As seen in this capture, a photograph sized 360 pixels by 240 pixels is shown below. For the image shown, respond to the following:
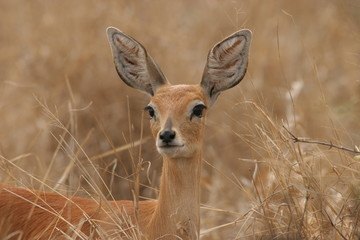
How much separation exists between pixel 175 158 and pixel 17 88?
405cm

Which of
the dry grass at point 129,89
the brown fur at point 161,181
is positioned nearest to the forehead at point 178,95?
the brown fur at point 161,181

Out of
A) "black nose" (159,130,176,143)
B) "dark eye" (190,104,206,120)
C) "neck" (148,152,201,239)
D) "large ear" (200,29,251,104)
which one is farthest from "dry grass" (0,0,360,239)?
"black nose" (159,130,176,143)

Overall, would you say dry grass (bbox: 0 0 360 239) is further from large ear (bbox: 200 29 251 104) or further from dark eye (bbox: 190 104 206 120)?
dark eye (bbox: 190 104 206 120)

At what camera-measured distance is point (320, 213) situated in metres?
5.34

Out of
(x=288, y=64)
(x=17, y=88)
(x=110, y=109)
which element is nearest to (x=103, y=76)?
(x=110, y=109)

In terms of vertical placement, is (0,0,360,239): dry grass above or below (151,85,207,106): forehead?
below

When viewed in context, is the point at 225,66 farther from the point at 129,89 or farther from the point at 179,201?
the point at 129,89

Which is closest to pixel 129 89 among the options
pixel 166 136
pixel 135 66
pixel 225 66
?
pixel 135 66

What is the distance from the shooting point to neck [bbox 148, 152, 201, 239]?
513cm

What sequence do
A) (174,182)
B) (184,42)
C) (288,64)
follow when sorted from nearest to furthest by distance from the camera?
1. (174,182)
2. (184,42)
3. (288,64)

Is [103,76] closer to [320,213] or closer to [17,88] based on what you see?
[17,88]

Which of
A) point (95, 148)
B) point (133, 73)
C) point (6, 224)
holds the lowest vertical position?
point (95, 148)

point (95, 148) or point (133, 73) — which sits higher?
point (133, 73)

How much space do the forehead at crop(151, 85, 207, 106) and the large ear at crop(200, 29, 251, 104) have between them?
135 millimetres
